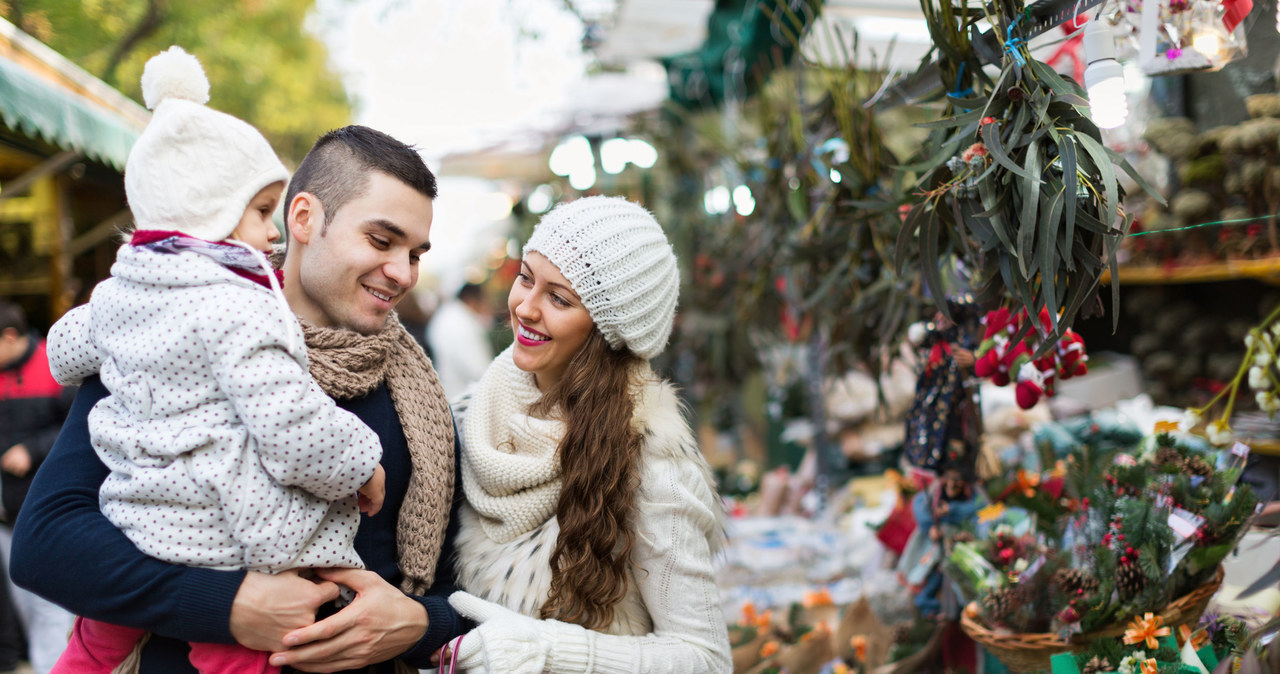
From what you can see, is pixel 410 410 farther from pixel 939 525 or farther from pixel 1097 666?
pixel 939 525

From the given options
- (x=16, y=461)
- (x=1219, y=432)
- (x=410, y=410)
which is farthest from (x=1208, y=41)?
(x=16, y=461)

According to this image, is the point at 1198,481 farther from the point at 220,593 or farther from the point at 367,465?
the point at 220,593

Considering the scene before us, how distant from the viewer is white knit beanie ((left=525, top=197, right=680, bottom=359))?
65.0 inches

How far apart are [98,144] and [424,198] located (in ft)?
12.5

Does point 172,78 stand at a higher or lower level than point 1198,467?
higher

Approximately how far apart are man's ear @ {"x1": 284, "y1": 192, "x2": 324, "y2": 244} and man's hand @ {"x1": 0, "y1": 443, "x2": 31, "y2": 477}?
10.0 feet

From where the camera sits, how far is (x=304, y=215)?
5.02 ft

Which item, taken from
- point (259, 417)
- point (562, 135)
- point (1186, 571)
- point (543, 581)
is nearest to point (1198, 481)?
point (1186, 571)

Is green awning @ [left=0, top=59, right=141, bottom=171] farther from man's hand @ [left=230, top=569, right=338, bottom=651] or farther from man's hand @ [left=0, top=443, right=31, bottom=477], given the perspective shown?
man's hand @ [left=230, top=569, right=338, bottom=651]

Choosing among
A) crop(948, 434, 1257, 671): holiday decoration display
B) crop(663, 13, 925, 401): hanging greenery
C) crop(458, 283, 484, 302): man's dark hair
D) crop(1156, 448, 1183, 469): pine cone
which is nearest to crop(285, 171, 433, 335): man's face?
crop(663, 13, 925, 401): hanging greenery

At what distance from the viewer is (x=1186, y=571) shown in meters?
1.83

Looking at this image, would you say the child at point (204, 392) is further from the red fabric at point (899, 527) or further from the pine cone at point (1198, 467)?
the red fabric at point (899, 527)

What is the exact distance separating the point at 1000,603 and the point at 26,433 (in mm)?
4003

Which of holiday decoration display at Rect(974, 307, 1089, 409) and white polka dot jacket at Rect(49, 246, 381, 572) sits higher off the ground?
white polka dot jacket at Rect(49, 246, 381, 572)
